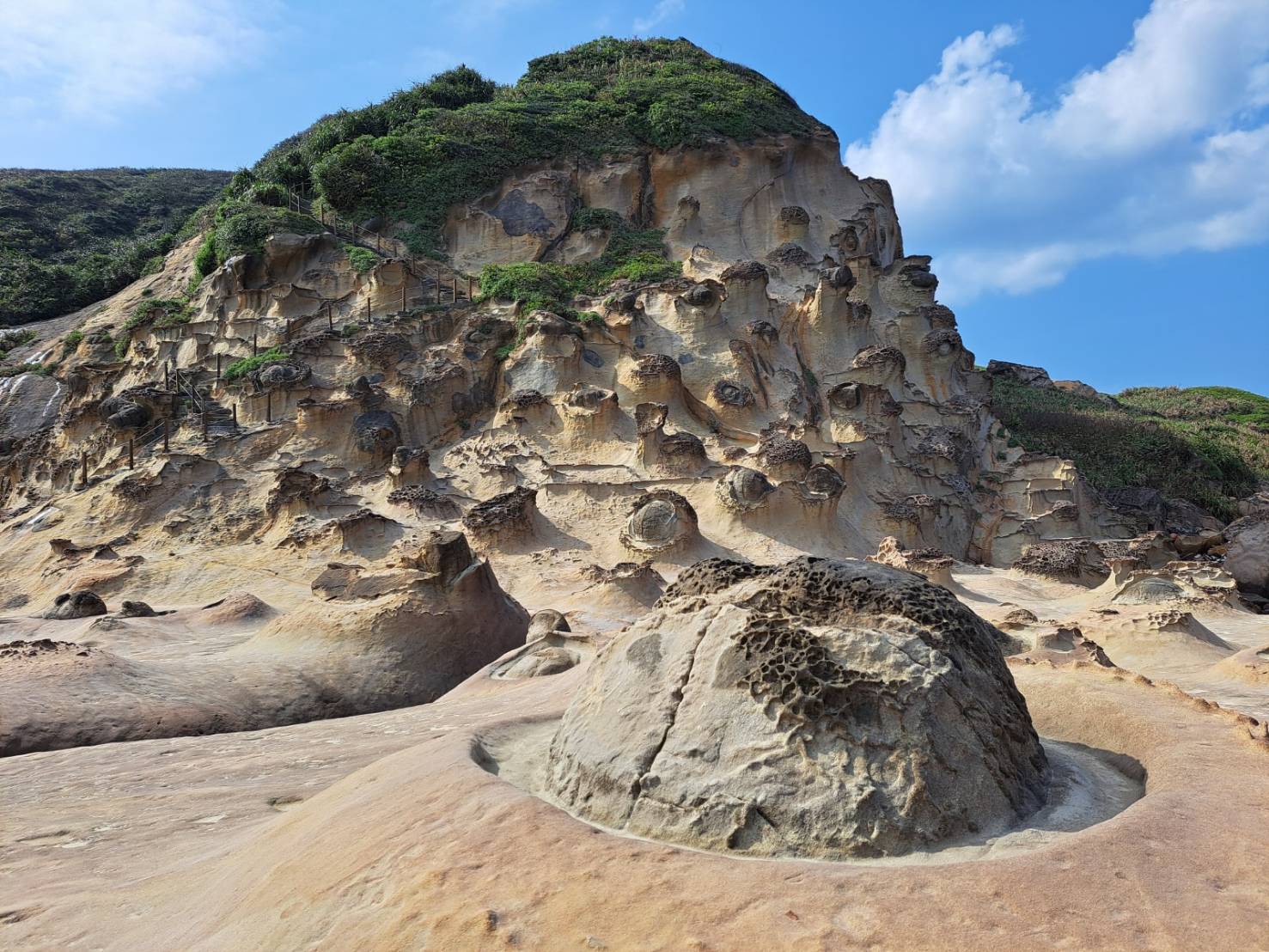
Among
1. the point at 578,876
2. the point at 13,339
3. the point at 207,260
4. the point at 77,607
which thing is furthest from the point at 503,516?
the point at 13,339

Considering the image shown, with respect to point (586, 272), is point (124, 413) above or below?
below

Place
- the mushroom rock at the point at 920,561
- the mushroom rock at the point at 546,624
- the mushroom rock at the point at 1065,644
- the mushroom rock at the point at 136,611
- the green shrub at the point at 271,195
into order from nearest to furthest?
the mushroom rock at the point at 1065,644, the mushroom rock at the point at 546,624, the mushroom rock at the point at 136,611, the mushroom rock at the point at 920,561, the green shrub at the point at 271,195

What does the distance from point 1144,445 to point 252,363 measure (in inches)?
1100

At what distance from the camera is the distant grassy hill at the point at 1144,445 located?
28141 millimetres

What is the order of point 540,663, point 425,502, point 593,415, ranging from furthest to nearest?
point 593,415, point 425,502, point 540,663

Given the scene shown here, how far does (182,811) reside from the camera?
14.8 feet

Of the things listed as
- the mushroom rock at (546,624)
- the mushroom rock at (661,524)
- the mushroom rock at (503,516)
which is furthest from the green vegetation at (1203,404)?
the mushroom rock at (546,624)

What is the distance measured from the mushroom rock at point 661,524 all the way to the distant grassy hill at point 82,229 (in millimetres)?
24496

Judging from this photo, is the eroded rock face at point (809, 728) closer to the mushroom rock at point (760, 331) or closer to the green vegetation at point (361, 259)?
the mushroom rock at point (760, 331)

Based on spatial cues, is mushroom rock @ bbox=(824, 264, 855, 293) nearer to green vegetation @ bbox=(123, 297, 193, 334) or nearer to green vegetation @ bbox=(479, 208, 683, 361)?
green vegetation @ bbox=(479, 208, 683, 361)

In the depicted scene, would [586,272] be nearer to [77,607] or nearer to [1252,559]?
[77,607]

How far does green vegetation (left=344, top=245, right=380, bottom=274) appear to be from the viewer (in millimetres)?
23500

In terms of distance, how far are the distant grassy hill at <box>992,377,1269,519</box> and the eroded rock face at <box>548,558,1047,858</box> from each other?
25.9 metres

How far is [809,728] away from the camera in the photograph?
125 inches
